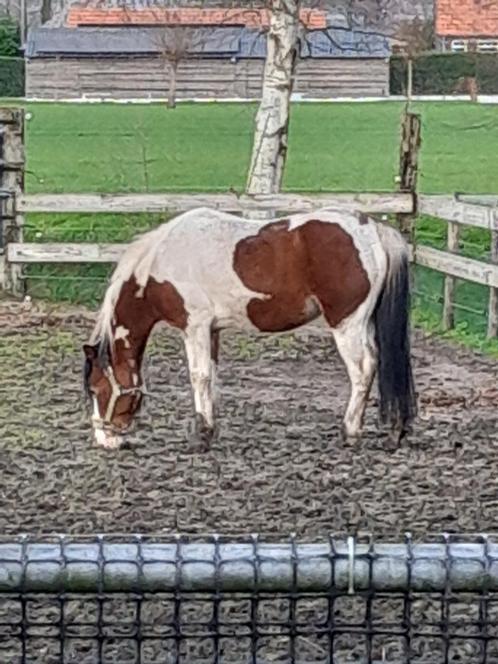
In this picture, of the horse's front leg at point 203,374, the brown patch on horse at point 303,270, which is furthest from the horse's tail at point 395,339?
the horse's front leg at point 203,374

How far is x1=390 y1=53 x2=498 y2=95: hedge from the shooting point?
50.4 metres

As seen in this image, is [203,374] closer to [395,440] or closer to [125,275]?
[125,275]

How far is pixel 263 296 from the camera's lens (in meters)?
7.12

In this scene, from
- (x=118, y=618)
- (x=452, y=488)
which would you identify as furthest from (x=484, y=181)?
(x=118, y=618)

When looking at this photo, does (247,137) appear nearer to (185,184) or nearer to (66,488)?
(185,184)

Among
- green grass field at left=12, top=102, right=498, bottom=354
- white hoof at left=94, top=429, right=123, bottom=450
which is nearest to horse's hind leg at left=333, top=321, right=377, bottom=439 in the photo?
white hoof at left=94, top=429, right=123, bottom=450

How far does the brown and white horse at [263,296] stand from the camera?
707cm

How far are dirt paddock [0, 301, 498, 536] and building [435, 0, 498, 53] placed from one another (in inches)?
364

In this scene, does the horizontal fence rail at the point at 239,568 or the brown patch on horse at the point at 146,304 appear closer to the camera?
the horizontal fence rail at the point at 239,568

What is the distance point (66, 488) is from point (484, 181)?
17.0 metres

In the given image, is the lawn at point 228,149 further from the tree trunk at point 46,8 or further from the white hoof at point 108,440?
the white hoof at point 108,440

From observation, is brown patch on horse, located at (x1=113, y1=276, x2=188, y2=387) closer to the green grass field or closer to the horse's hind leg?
the horse's hind leg

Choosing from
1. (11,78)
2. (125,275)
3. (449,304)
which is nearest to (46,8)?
(11,78)

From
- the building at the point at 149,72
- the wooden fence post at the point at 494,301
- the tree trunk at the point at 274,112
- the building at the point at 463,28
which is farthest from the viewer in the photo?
the building at the point at 149,72
